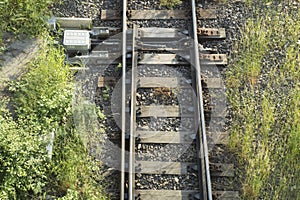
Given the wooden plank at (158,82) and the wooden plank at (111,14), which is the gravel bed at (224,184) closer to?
the wooden plank at (158,82)

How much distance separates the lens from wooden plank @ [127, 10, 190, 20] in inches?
340

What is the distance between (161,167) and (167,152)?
0.78 feet

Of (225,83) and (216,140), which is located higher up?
(225,83)

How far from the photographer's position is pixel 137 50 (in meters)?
8.21

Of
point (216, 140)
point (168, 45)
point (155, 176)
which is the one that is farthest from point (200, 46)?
point (155, 176)

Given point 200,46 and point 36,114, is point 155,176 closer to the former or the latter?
point 36,114

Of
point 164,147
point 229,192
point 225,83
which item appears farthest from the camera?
point 225,83

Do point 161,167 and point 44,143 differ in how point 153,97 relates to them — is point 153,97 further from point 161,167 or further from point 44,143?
point 44,143

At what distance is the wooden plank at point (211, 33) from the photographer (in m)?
8.40

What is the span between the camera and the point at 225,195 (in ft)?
22.0

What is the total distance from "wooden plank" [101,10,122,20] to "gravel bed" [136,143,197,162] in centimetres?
235

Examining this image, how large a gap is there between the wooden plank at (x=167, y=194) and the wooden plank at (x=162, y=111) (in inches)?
44.4

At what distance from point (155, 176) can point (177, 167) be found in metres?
0.30

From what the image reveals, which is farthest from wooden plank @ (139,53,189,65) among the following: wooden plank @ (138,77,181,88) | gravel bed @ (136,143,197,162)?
gravel bed @ (136,143,197,162)
